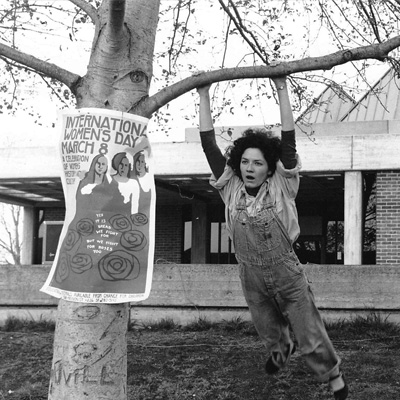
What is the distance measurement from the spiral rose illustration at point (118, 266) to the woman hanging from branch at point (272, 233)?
0.68 metres

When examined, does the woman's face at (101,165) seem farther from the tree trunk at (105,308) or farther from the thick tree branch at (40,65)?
the thick tree branch at (40,65)

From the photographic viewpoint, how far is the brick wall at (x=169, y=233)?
2441 cm

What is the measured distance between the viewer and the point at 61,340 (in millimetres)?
4367

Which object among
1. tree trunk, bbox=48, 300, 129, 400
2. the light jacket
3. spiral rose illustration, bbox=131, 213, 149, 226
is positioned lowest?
tree trunk, bbox=48, 300, 129, 400

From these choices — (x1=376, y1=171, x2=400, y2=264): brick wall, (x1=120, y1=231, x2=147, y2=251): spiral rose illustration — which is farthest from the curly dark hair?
(x1=376, y1=171, x2=400, y2=264): brick wall

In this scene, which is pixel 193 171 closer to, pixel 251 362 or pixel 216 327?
pixel 216 327

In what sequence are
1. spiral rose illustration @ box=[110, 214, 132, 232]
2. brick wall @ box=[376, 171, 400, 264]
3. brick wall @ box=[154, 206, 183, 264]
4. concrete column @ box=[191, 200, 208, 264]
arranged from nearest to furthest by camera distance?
spiral rose illustration @ box=[110, 214, 132, 232]
brick wall @ box=[376, 171, 400, 264]
concrete column @ box=[191, 200, 208, 264]
brick wall @ box=[154, 206, 183, 264]

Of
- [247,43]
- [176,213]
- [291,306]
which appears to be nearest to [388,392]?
[291,306]

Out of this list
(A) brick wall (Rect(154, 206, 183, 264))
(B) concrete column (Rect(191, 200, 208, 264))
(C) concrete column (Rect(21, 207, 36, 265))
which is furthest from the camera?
(C) concrete column (Rect(21, 207, 36, 265))

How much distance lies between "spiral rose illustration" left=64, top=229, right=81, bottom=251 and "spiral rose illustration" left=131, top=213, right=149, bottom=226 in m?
0.37

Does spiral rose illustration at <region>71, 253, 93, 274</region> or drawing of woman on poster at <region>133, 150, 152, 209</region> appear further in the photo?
drawing of woman on poster at <region>133, 150, 152, 209</region>

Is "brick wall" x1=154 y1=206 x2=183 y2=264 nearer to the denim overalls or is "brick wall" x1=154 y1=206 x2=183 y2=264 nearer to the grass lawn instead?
the grass lawn

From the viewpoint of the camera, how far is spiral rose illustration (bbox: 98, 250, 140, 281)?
4371 mm

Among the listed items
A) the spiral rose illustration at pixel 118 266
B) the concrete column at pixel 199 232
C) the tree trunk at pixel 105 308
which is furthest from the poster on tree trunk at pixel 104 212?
the concrete column at pixel 199 232
